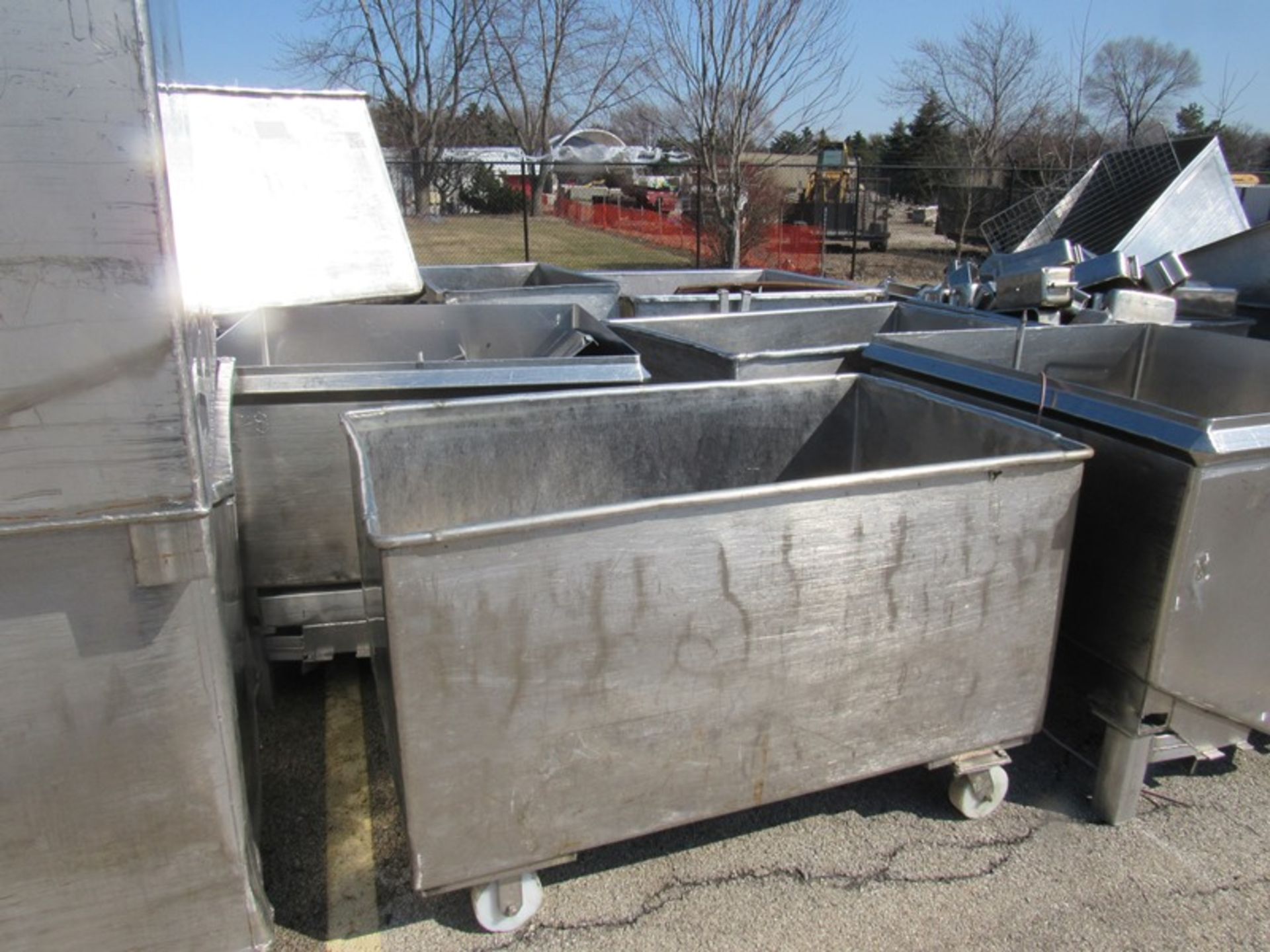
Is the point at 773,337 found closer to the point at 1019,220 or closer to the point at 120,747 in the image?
the point at 120,747

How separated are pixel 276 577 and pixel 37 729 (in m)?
1.30

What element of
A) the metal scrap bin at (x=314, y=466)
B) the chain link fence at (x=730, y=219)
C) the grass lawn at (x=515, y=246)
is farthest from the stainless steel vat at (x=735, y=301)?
the grass lawn at (x=515, y=246)

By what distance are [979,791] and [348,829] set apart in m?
1.74

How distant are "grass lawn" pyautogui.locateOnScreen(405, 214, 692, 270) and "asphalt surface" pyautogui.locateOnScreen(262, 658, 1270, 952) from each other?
39.7 feet

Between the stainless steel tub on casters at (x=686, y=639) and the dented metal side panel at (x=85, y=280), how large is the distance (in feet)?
1.43

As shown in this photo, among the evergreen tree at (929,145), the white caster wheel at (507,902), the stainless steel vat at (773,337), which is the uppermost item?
the evergreen tree at (929,145)

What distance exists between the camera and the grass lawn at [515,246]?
15.3 meters

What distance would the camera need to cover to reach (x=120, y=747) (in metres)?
1.65

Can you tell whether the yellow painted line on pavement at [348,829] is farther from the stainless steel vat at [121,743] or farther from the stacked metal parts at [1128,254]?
the stacked metal parts at [1128,254]

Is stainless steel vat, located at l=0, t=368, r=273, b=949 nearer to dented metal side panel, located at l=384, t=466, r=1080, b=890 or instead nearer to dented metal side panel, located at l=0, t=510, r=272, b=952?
dented metal side panel, located at l=0, t=510, r=272, b=952

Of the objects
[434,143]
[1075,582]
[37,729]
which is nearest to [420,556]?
[37,729]

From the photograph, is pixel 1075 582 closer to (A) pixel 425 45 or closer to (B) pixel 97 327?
(B) pixel 97 327

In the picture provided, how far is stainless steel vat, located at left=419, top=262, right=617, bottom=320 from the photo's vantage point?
477 cm

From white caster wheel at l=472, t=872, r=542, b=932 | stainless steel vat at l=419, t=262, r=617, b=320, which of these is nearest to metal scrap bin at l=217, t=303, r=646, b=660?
white caster wheel at l=472, t=872, r=542, b=932
